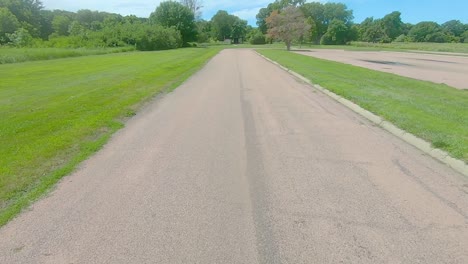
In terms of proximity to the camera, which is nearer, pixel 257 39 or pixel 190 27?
pixel 190 27

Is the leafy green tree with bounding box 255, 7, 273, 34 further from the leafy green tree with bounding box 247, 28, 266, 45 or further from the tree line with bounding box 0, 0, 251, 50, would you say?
the leafy green tree with bounding box 247, 28, 266, 45

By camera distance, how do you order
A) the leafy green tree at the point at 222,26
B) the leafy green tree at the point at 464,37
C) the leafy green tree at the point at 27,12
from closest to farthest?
the leafy green tree at the point at 27,12, the leafy green tree at the point at 464,37, the leafy green tree at the point at 222,26

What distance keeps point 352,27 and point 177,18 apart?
6103 cm

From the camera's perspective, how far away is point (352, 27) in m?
115

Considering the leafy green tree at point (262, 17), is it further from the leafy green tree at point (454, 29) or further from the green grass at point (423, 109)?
the green grass at point (423, 109)

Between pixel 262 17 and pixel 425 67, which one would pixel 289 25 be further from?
pixel 262 17

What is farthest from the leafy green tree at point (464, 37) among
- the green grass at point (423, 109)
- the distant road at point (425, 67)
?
the green grass at point (423, 109)

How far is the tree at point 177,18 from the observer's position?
8825cm

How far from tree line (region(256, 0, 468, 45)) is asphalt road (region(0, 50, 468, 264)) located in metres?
96.0

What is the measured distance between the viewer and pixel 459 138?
6.55 m

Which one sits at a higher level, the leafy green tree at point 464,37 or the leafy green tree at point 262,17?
the leafy green tree at point 262,17

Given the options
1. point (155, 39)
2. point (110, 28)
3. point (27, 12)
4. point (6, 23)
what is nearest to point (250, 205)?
point (155, 39)

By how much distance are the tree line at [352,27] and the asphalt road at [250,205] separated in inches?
3781

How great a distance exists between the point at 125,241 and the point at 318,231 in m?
2.00
